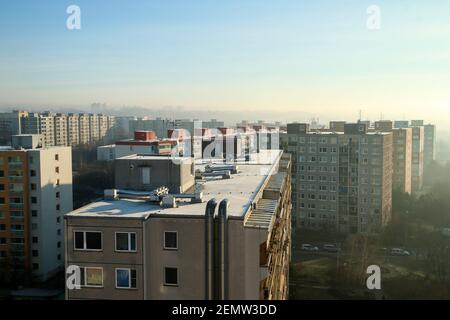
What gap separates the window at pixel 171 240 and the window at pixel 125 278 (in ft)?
1.68

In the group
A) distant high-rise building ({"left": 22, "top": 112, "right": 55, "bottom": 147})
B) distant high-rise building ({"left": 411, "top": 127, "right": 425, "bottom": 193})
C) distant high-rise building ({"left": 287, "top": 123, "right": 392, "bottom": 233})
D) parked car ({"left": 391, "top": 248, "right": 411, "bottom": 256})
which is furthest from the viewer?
distant high-rise building ({"left": 22, "top": 112, "right": 55, "bottom": 147})

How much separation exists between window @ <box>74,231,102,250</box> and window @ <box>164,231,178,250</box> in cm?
82

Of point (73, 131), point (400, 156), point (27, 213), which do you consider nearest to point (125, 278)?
point (27, 213)

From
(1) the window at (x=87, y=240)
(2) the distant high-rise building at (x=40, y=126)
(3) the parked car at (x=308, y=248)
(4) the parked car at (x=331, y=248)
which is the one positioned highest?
(2) the distant high-rise building at (x=40, y=126)

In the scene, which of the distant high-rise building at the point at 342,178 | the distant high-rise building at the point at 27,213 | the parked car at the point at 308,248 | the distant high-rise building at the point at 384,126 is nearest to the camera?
the distant high-rise building at the point at 27,213

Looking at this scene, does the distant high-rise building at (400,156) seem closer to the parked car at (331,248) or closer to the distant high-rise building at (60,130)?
the parked car at (331,248)

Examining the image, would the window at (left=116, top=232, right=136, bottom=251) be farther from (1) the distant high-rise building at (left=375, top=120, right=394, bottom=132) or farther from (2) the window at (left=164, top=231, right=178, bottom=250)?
(1) the distant high-rise building at (left=375, top=120, right=394, bottom=132)

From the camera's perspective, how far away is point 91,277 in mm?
5930

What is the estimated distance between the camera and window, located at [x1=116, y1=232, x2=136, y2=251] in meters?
5.86

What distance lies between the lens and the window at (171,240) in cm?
583

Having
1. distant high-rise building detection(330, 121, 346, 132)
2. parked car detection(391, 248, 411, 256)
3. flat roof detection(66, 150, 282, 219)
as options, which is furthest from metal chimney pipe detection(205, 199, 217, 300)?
distant high-rise building detection(330, 121, 346, 132)

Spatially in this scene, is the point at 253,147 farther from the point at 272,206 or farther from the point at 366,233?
the point at 272,206

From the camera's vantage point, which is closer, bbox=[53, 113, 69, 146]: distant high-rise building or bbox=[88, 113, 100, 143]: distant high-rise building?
bbox=[53, 113, 69, 146]: distant high-rise building

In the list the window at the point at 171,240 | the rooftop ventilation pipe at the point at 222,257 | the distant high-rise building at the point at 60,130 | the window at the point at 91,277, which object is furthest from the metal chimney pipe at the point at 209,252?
the distant high-rise building at the point at 60,130
